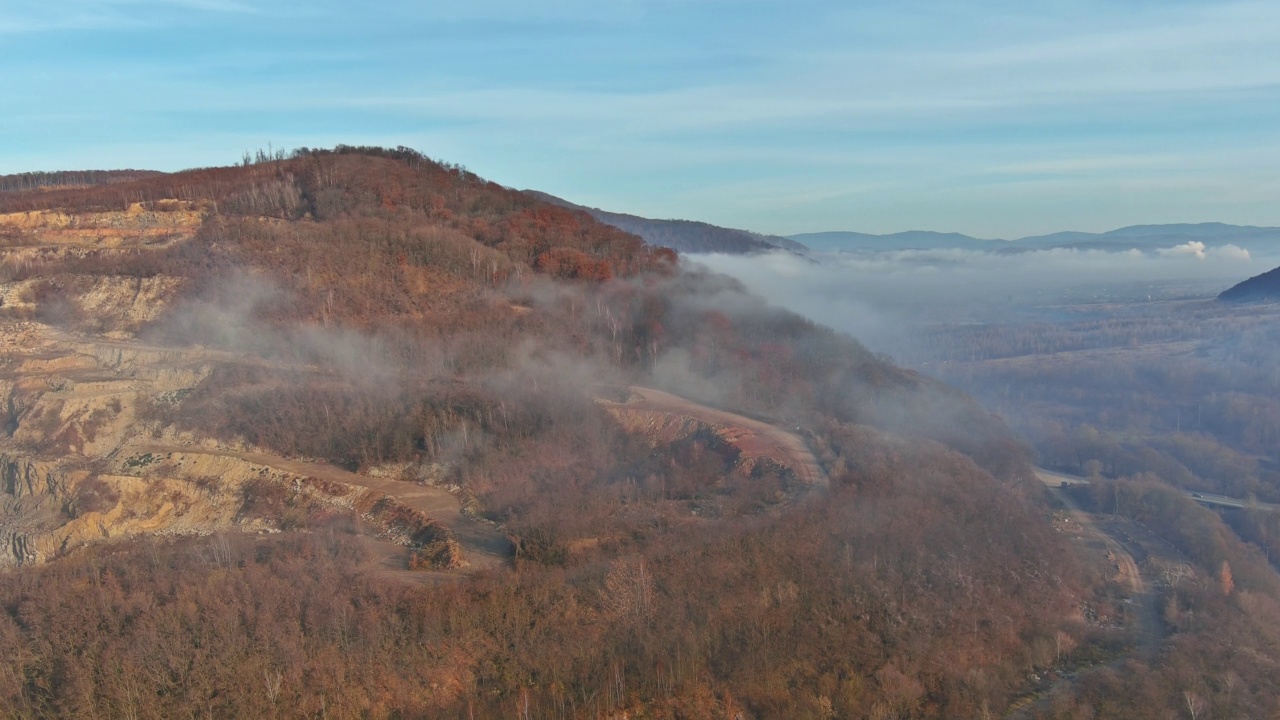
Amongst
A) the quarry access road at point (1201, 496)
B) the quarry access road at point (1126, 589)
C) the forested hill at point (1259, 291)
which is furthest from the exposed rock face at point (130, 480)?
the forested hill at point (1259, 291)

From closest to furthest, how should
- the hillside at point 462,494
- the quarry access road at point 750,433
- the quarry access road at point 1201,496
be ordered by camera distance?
1. the hillside at point 462,494
2. the quarry access road at point 750,433
3. the quarry access road at point 1201,496

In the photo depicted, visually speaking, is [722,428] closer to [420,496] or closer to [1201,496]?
[420,496]

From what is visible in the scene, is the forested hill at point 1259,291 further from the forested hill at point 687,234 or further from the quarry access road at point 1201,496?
the quarry access road at point 1201,496

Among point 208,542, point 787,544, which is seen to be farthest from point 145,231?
point 787,544

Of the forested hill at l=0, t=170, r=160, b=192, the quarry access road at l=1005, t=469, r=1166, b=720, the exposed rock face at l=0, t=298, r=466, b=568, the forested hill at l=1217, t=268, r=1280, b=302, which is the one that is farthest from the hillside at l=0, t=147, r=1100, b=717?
the forested hill at l=1217, t=268, r=1280, b=302

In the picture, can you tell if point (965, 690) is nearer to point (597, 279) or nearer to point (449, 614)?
point (449, 614)

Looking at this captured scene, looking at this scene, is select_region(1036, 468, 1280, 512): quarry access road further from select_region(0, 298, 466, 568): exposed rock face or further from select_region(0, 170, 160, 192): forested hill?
select_region(0, 170, 160, 192): forested hill
